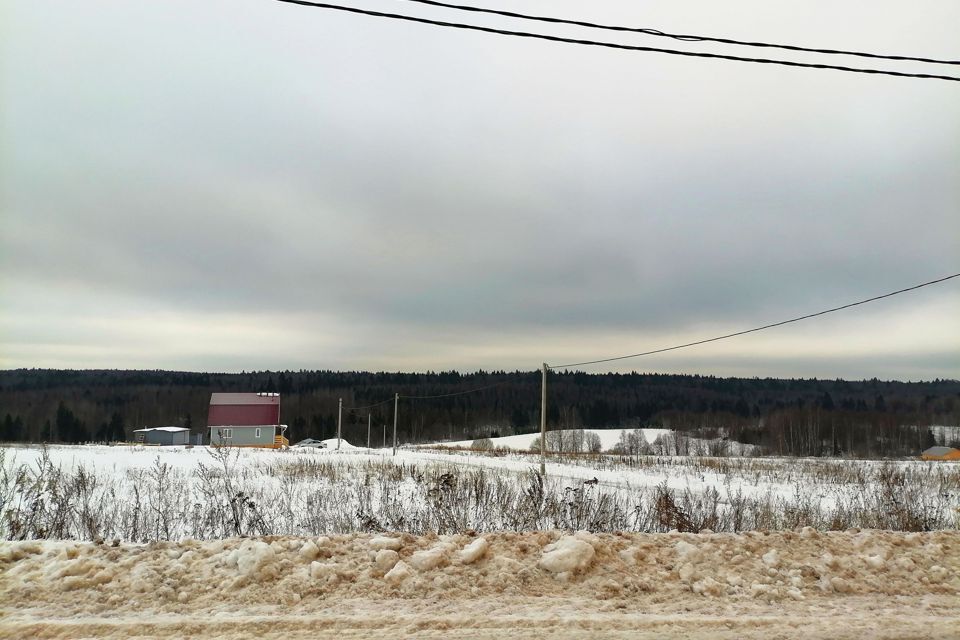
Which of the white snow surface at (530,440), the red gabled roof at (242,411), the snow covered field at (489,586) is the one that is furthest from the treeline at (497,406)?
the snow covered field at (489,586)

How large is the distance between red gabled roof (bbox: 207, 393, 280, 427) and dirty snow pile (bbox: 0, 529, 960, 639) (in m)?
67.3

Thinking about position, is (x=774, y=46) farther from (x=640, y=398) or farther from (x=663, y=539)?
(x=640, y=398)

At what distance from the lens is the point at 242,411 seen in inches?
2746

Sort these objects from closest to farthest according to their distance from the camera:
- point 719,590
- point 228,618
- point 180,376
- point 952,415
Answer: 1. point 228,618
2. point 719,590
3. point 952,415
4. point 180,376

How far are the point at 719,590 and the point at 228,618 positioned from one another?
177 inches

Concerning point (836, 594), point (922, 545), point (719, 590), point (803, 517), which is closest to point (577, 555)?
point (719, 590)

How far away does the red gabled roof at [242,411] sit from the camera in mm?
68625

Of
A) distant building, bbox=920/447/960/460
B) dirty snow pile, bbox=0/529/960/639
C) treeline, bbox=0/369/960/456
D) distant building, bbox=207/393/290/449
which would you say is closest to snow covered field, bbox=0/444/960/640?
dirty snow pile, bbox=0/529/960/639

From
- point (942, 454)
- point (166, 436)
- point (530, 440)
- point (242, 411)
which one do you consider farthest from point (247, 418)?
point (942, 454)

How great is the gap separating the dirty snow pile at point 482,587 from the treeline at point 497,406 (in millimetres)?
57230

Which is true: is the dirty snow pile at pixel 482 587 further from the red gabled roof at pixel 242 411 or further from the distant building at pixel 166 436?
the distant building at pixel 166 436

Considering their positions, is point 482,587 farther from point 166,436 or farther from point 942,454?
point 166,436

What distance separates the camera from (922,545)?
23.4 feet

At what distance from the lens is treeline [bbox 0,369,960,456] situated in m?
94.6
